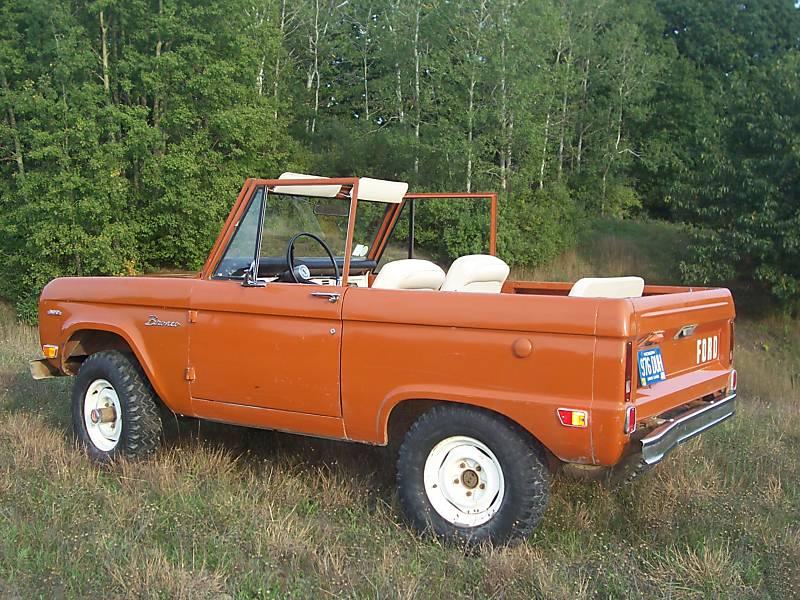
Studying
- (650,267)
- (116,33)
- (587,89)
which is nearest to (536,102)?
(650,267)

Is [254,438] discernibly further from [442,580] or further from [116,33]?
[116,33]

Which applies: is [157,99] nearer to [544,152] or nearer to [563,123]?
[544,152]

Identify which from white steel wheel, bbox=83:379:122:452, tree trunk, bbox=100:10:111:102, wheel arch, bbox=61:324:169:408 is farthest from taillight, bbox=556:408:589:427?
tree trunk, bbox=100:10:111:102

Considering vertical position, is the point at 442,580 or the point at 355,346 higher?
the point at 355,346

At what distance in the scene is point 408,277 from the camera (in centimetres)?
488

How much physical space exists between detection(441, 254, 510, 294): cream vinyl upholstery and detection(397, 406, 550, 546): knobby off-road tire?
934 millimetres

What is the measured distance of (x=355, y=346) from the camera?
4504 mm

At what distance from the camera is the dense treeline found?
2103 cm

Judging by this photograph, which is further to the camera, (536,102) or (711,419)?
(536,102)

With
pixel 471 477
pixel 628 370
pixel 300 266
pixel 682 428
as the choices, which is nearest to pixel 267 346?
pixel 300 266

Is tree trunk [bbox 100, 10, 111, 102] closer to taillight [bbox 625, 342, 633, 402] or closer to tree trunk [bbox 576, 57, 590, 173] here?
tree trunk [bbox 576, 57, 590, 173]

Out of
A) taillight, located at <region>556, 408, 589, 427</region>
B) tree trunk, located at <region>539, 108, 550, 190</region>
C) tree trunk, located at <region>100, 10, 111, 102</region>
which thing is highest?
tree trunk, located at <region>100, 10, 111, 102</region>

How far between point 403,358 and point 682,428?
4.66ft

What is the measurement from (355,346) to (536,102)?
22150 mm
